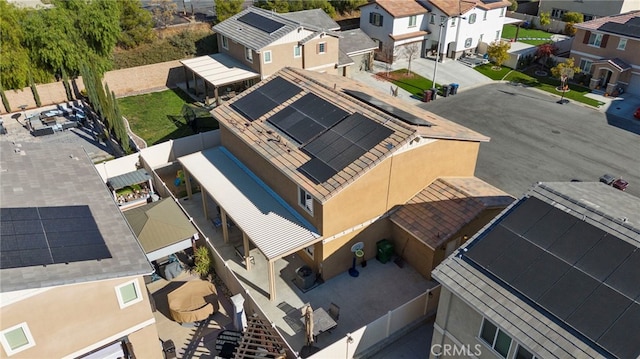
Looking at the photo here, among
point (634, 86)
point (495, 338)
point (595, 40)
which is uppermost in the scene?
point (595, 40)

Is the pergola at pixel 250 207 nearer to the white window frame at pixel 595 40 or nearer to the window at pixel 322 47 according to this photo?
the window at pixel 322 47

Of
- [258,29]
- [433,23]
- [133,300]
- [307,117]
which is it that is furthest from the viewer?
[433,23]

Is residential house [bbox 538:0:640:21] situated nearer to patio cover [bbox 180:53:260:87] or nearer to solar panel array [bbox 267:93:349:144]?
patio cover [bbox 180:53:260:87]

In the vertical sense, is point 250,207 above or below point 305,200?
below

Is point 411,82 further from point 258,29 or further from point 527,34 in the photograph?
point 527,34

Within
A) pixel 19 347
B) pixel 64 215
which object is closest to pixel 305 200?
pixel 64 215

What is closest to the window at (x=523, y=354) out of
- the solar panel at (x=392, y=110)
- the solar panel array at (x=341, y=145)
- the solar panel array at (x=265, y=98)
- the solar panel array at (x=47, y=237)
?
the solar panel array at (x=341, y=145)

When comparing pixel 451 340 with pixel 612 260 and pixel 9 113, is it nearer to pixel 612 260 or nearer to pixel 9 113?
pixel 612 260
